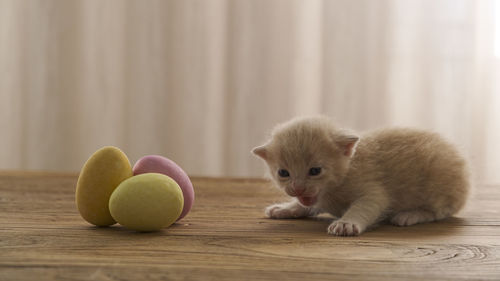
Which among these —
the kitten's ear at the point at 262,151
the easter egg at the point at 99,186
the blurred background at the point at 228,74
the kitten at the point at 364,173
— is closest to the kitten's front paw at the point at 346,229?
the kitten at the point at 364,173

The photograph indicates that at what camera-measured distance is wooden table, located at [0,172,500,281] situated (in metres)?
0.83

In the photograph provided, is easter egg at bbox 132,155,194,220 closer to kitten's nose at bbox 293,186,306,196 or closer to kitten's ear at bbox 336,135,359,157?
kitten's nose at bbox 293,186,306,196

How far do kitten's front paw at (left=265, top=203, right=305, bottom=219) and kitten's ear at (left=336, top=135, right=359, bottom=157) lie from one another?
9.6 inches

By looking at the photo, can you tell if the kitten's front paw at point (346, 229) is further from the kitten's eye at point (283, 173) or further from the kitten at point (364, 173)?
the kitten's eye at point (283, 173)

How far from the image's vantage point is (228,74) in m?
2.75

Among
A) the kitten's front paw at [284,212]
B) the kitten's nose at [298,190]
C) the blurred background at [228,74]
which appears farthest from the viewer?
the blurred background at [228,74]

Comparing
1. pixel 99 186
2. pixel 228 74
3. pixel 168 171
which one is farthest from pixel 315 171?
pixel 228 74

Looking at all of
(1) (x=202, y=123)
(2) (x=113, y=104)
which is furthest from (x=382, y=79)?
(2) (x=113, y=104)

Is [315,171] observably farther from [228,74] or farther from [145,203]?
[228,74]

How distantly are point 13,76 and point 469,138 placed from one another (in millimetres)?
2259

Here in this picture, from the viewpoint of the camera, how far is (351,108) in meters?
Answer: 2.70

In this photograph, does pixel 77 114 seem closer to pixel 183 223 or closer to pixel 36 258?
pixel 183 223

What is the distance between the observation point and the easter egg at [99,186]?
1229 mm

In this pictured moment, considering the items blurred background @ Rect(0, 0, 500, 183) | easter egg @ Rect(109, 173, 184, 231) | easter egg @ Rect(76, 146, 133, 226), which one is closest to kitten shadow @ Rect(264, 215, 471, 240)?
easter egg @ Rect(109, 173, 184, 231)
